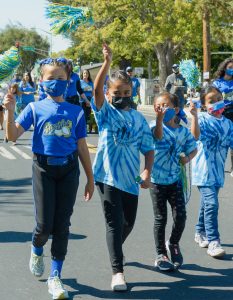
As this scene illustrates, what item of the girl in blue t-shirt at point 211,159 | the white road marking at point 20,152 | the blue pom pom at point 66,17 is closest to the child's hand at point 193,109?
the girl in blue t-shirt at point 211,159

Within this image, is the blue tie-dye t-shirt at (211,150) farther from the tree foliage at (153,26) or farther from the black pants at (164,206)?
the tree foliage at (153,26)

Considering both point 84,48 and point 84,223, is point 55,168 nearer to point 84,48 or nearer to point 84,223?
point 84,223

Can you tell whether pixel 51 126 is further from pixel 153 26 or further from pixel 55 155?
pixel 153 26

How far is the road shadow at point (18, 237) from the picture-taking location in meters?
6.33

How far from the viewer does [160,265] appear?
536 cm

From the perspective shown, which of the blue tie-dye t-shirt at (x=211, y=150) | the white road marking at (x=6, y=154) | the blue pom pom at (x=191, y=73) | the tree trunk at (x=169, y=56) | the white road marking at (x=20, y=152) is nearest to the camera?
the blue tie-dye t-shirt at (x=211, y=150)

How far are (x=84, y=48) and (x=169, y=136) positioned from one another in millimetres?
44408

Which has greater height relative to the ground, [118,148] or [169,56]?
[169,56]

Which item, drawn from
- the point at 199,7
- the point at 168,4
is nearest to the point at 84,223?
the point at 199,7

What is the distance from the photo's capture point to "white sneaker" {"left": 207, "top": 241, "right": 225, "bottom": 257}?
5695mm

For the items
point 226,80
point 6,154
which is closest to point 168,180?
point 226,80

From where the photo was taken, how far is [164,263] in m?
5.34

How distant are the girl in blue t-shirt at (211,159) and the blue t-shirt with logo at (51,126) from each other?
138 cm

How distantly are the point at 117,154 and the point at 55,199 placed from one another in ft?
1.93
